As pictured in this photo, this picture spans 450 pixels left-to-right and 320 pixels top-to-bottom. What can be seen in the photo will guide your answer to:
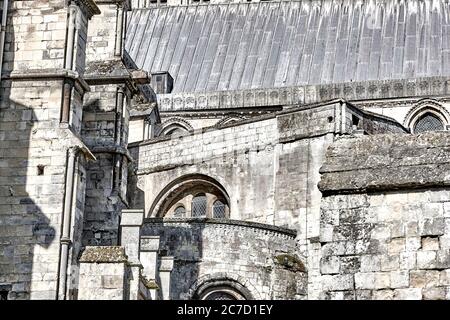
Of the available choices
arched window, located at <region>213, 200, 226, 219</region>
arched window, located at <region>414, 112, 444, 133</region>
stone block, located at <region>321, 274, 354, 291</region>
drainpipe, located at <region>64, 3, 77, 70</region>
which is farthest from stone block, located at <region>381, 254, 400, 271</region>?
arched window, located at <region>414, 112, 444, 133</region>

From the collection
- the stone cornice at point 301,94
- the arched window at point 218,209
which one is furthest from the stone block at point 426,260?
the stone cornice at point 301,94

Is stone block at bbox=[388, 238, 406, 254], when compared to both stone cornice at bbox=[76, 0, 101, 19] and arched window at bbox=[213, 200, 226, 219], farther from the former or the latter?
arched window at bbox=[213, 200, 226, 219]

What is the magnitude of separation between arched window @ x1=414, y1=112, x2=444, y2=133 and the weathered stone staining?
0.07 metres

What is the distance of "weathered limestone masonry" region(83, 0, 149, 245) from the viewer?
75.9ft

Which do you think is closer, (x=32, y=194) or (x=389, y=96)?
(x=32, y=194)

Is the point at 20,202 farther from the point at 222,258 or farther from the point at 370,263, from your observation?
the point at 370,263

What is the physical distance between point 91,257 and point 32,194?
2.83m

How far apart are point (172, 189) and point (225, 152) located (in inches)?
72.9

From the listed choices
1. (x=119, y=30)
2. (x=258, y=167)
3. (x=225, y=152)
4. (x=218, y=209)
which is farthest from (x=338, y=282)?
(x=218, y=209)

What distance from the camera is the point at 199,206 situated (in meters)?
32.2

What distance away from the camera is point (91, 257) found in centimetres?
1723

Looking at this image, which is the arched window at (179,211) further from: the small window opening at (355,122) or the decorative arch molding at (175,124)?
the decorative arch molding at (175,124)

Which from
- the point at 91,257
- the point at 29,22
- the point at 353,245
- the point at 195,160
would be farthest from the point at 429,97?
the point at 353,245
